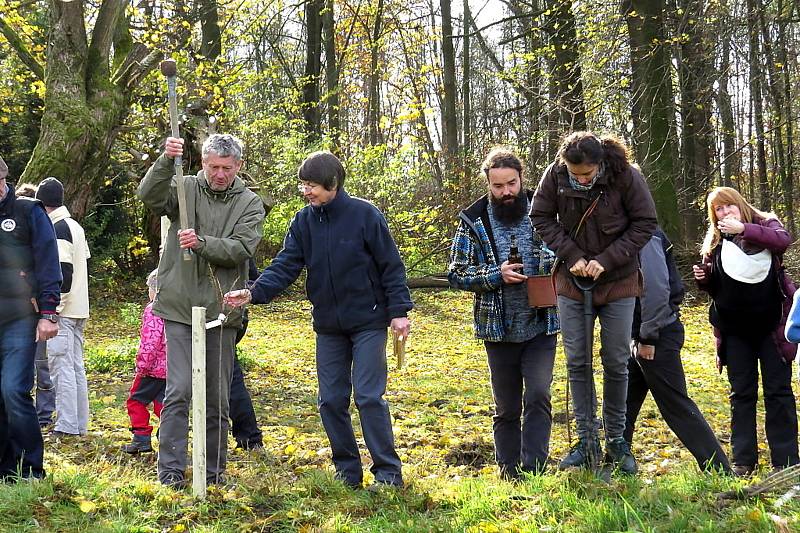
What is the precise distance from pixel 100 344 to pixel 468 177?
33.2 ft

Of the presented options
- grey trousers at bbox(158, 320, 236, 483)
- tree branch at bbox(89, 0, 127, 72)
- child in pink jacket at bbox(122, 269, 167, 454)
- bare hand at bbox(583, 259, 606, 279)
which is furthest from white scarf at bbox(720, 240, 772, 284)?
tree branch at bbox(89, 0, 127, 72)

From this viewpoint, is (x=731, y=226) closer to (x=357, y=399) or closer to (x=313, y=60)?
(x=357, y=399)

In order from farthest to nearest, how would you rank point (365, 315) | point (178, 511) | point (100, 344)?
point (100, 344)
point (365, 315)
point (178, 511)

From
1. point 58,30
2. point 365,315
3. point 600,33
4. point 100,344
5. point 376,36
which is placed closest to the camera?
point 365,315

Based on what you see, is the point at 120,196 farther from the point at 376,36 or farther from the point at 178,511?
the point at 178,511

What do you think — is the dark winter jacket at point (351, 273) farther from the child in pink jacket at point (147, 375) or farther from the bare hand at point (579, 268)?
the child in pink jacket at point (147, 375)

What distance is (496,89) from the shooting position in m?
37.8

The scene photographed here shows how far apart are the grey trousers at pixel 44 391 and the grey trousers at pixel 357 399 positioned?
3.51 m

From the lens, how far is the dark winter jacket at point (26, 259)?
525 centimetres

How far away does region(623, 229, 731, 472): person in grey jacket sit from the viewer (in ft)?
17.4

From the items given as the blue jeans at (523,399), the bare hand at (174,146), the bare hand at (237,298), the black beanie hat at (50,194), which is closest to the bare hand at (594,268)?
the blue jeans at (523,399)

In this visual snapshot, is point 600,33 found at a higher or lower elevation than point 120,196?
higher

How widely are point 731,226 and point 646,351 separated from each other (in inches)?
38.9

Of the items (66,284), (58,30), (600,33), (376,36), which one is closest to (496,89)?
(376,36)
